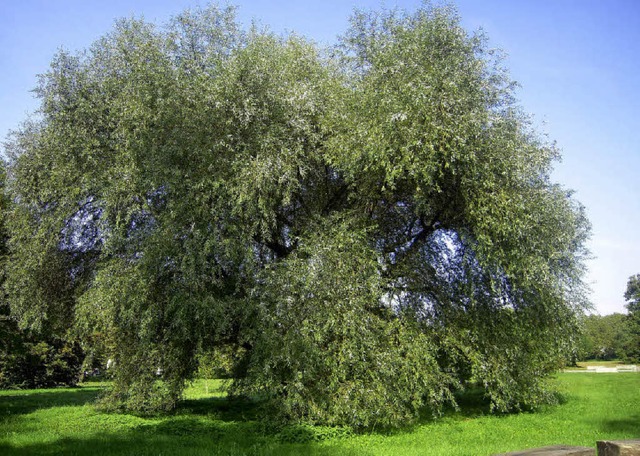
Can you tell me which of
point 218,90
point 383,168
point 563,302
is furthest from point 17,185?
point 563,302

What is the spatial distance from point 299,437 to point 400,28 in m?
13.7

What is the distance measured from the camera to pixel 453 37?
17344 millimetres

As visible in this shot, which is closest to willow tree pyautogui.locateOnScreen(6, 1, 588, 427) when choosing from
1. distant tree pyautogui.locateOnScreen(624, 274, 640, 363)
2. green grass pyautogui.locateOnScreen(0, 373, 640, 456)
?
green grass pyautogui.locateOnScreen(0, 373, 640, 456)

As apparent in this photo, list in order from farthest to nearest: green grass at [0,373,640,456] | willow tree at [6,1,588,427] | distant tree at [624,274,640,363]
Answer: distant tree at [624,274,640,363] < willow tree at [6,1,588,427] < green grass at [0,373,640,456]

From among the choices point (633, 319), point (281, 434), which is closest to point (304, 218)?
point (281, 434)

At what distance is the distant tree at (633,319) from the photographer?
7868 cm

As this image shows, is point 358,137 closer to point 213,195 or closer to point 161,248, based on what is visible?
point 213,195

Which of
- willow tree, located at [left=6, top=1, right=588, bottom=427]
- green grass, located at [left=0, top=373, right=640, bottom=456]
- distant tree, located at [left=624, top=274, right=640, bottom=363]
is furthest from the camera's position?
distant tree, located at [left=624, top=274, right=640, bottom=363]

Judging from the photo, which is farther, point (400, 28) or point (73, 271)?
point (73, 271)

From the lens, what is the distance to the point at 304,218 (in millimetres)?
18609

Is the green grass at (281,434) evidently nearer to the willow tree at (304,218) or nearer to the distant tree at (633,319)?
the willow tree at (304,218)

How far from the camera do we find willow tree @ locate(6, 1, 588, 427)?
15.4 metres

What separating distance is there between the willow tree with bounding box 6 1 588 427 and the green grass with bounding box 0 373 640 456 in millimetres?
802

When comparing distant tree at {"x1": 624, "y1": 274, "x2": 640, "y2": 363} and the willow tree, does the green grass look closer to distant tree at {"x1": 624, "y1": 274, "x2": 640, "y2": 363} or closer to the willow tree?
the willow tree
